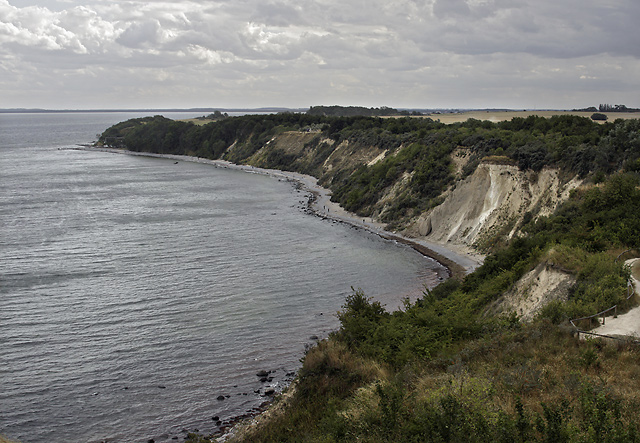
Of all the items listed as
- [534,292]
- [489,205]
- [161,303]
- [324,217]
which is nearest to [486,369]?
[534,292]

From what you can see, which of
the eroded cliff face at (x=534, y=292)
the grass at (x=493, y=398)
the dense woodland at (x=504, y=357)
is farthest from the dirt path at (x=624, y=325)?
the eroded cliff face at (x=534, y=292)

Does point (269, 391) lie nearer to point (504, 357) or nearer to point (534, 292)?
point (504, 357)

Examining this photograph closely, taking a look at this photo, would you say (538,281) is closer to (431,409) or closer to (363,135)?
(431,409)

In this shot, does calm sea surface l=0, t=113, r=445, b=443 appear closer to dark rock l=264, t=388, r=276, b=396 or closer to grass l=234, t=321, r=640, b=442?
dark rock l=264, t=388, r=276, b=396

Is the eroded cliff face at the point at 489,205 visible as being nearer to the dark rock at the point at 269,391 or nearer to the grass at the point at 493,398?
the grass at the point at 493,398

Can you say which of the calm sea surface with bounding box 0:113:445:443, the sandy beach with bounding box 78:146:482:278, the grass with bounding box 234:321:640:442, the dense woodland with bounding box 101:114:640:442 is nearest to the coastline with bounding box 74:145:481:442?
the sandy beach with bounding box 78:146:482:278

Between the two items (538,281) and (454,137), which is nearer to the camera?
(538,281)

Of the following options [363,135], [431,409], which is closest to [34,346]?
[431,409]
